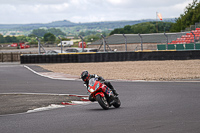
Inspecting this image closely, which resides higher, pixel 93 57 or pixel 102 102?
pixel 93 57

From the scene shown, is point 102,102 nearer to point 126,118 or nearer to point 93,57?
point 126,118

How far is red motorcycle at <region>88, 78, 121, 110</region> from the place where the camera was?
10.4 meters

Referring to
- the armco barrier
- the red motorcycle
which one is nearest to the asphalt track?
the red motorcycle

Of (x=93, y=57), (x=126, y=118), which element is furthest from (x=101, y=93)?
(x=93, y=57)

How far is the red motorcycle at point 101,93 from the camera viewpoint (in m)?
10.4

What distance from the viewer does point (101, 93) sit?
10422 millimetres

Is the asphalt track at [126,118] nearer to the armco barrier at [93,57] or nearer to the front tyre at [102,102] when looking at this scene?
the front tyre at [102,102]

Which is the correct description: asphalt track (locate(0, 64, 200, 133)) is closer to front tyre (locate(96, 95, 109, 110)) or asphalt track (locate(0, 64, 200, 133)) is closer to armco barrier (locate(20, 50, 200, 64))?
front tyre (locate(96, 95, 109, 110))

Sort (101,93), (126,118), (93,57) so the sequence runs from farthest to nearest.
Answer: (93,57) < (101,93) < (126,118)

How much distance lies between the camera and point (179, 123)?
8.02m

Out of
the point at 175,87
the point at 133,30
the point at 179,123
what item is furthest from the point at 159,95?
the point at 133,30

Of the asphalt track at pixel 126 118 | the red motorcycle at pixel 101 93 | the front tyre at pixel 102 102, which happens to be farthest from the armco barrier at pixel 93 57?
the front tyre at pixel 102 102

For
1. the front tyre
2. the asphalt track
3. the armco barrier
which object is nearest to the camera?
the asphalt track

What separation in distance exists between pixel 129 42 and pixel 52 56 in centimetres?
1134
